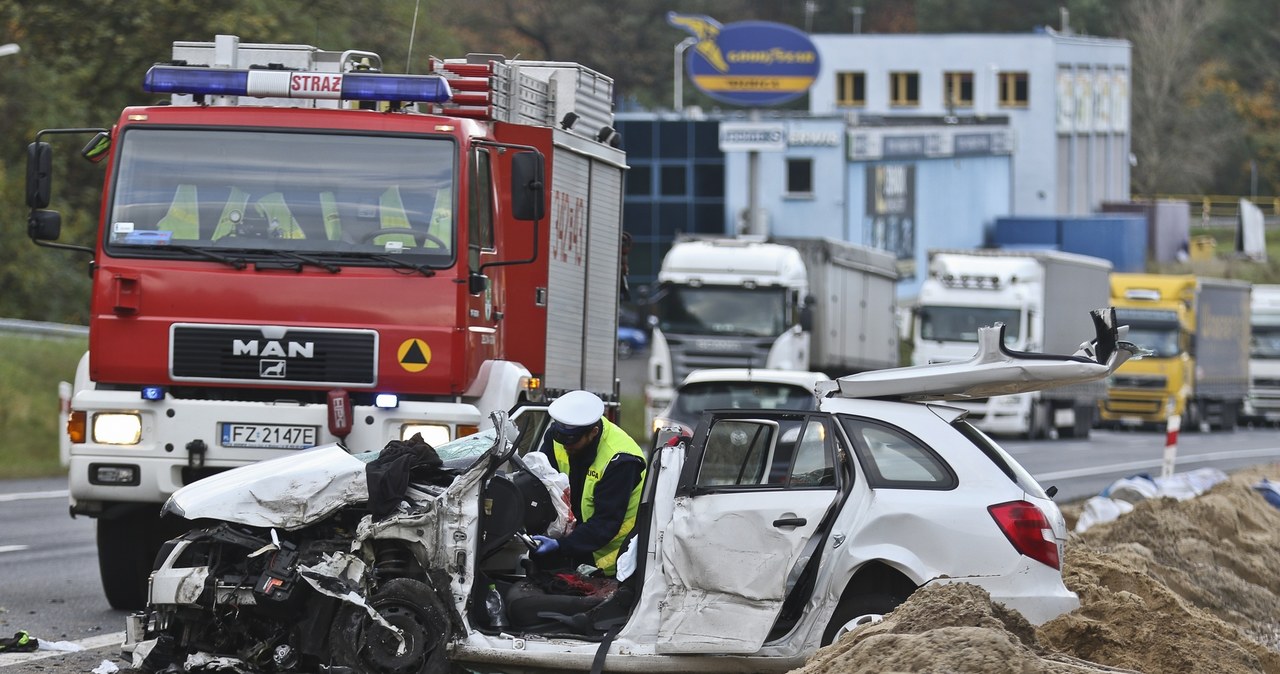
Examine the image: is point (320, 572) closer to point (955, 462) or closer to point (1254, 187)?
point (955, 462)

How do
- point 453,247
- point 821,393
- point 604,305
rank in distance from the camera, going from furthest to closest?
point 604,305
point 453,247
point 821,393

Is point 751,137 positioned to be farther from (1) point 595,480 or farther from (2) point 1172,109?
(2) point 1172,109

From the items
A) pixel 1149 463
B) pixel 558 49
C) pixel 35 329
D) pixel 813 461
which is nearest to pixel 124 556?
pixel 813 461

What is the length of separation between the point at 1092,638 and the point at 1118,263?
225 feet

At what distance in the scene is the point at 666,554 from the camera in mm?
8172

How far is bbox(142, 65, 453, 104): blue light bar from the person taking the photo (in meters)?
11.0

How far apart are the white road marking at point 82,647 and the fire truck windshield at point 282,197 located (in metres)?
2.09

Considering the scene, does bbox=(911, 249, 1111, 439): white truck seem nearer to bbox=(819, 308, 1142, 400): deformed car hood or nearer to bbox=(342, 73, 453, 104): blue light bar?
bbox=(342, 73, 453, 104): blue light bar

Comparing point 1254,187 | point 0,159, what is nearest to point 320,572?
point 0,159

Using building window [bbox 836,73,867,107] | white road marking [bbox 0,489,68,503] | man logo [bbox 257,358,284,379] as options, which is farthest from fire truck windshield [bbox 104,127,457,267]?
building window [bbox 836,73,867,107]

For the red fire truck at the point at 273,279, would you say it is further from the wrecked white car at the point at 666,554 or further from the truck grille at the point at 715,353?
the truck grille at the point at 715,353

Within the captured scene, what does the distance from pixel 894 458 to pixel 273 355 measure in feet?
12.5

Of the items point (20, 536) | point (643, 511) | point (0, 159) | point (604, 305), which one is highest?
point (0, 159)

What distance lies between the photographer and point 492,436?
8.50 meters
